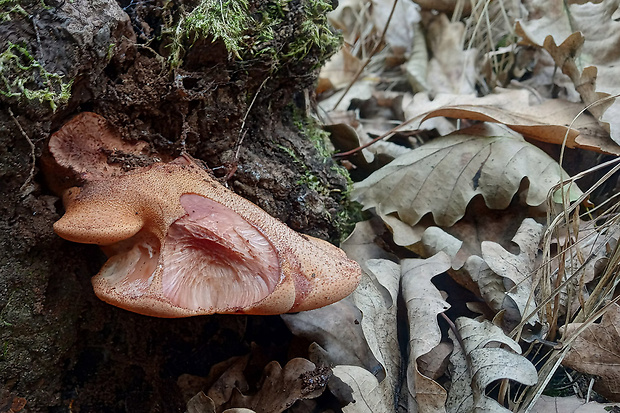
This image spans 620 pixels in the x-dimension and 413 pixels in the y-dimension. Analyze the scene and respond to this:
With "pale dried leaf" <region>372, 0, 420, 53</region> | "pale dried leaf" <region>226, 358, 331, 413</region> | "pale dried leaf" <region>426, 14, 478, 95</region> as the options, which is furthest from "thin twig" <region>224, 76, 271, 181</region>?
"pale dried leaf" <region>372, 0, 420, 53</region>

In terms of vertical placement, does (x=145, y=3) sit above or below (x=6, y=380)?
above

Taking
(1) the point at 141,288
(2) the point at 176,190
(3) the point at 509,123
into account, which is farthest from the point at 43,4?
(3) the point at 509,123

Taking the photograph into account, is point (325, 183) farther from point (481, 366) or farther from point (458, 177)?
point (481, 366)

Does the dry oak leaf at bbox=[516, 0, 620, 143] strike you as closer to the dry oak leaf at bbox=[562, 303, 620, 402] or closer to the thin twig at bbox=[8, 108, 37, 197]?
the dry oak leaf at bbox=[562, 303, 620, 402]

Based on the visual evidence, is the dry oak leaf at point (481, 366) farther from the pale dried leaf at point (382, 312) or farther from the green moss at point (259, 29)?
the green moss at point (259, 29)

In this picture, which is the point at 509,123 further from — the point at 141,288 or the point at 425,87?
the point at 141,288

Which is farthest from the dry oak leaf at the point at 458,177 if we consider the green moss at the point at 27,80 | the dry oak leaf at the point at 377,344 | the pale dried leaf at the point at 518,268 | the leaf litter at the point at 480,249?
the green moss at the point at 27,80
